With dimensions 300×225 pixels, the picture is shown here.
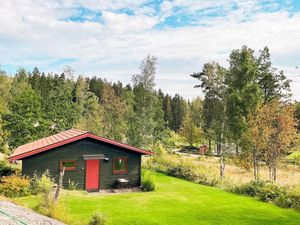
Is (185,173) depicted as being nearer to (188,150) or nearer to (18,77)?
(188,150)

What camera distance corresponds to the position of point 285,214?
725 inches

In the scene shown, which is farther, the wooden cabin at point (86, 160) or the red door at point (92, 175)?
the red door at point (92, 175)

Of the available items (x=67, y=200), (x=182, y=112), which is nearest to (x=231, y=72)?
(x=67, y=200)

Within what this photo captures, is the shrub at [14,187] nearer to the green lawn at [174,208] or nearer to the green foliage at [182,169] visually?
the green lawn at [174,208]

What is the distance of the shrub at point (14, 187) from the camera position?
1995cm

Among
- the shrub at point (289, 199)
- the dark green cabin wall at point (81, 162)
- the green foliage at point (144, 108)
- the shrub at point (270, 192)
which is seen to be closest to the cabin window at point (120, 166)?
the dark green cabin wall at point (81, 162)

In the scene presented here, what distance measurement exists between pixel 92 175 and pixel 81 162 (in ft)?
4.02

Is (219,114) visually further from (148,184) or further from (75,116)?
(75,116)

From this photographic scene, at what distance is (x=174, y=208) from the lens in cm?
1884

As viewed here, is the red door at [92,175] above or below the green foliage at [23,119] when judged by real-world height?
below

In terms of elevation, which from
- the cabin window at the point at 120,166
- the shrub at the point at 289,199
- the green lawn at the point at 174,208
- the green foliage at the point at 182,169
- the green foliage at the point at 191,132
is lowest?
the green lawn at the point at 174,208

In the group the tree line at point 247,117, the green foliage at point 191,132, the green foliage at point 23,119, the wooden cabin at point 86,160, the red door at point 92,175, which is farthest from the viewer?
the green foliage at point 191,132

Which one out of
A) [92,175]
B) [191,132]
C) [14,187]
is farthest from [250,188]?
[191,132]

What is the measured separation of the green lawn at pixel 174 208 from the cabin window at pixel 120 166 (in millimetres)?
2435
